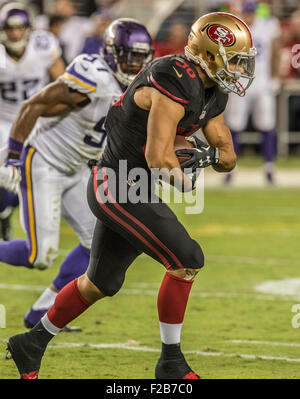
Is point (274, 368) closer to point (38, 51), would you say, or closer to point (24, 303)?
point (24, 303)

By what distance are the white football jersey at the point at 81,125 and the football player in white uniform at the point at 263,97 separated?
624 cm

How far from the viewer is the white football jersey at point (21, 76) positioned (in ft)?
21.9

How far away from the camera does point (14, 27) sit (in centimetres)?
643

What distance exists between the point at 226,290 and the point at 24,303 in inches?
48.0

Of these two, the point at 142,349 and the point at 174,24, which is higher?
the point at 174,24

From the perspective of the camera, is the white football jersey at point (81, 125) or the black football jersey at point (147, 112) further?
the white football jersey at point (81, 125)

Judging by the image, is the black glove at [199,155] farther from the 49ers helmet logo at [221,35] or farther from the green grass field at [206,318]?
the green grass field at [206,318]

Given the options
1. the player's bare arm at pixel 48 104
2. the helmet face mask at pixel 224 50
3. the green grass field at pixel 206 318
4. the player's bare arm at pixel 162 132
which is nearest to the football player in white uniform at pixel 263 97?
the green grass field at pixel 206 318

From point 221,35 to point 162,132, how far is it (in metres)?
0.51

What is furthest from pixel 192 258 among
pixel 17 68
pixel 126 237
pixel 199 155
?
pixel 17 68

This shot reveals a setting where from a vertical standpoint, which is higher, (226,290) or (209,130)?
(209,130)

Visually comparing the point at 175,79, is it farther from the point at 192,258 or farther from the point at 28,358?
the point at 28,358
